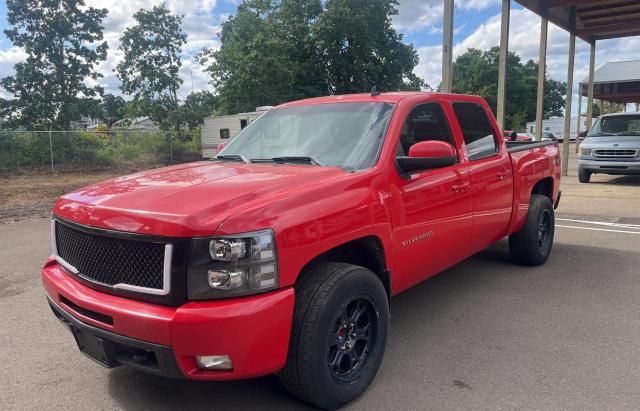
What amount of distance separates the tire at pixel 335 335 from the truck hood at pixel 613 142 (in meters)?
12.4

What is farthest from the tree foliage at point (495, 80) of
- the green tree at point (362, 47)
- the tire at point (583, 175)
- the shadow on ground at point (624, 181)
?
the tire at point (583, 175)

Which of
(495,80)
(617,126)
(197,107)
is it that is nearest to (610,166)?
(617,126)

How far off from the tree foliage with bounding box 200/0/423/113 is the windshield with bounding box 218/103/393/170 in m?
24.5

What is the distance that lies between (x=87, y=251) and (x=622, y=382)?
3.36 meters

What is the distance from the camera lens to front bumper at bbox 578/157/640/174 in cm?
1274

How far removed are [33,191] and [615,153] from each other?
53.0 feet

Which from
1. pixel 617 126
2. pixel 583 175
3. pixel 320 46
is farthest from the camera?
pixel 320 46

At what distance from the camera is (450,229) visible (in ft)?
13.3

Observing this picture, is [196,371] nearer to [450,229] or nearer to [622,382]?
[450,229]

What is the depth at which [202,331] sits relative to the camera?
234 cm

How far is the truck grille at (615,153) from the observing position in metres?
12.8

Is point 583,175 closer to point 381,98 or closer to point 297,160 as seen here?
point 381,98

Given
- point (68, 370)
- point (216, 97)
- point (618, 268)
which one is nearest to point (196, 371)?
point (68, 370)

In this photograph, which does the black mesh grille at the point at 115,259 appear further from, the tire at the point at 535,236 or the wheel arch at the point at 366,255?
the tire at the point at 535,236
